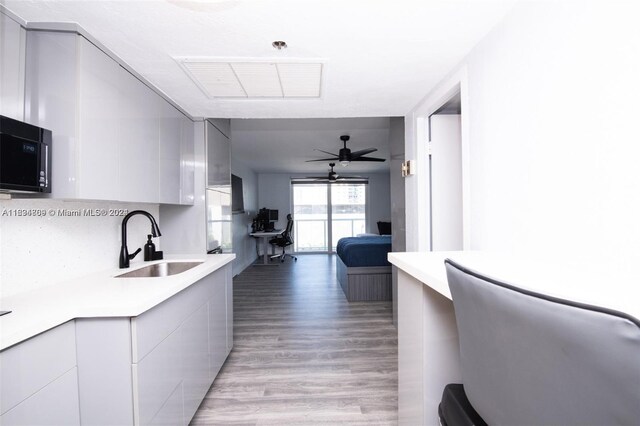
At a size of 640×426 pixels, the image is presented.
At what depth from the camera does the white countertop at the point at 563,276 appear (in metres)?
0.53

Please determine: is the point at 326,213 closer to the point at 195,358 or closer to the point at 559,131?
the point at 195,358

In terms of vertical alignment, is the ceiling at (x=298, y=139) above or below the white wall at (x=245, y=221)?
above

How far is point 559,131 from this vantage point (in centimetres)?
88

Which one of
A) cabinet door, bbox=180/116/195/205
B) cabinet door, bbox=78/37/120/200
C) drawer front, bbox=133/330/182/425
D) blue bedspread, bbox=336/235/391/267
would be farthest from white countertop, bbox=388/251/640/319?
blue bedspread, bbox=336/235/391/267

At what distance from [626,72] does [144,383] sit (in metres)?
1.91

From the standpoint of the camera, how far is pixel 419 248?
2.06m

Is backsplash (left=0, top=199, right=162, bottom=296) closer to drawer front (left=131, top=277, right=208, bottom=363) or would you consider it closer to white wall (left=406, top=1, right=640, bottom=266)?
drawer front (left=131, top=277, right=208, bottom=363)

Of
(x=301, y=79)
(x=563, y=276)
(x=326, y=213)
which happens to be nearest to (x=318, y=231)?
(x=326, y=213)

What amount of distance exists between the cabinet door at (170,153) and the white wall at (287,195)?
5.52m

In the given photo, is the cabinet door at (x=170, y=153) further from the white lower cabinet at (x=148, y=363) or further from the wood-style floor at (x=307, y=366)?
the wood-style floor at (x=307, y=366)

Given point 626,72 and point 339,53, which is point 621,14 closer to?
point 626,72

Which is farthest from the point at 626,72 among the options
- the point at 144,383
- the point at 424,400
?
the point at 144,383

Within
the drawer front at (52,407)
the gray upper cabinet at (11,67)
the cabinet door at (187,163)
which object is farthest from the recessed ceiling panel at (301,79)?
the drawer front at (52,407)

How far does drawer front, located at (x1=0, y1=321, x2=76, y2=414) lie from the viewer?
2.37ft
